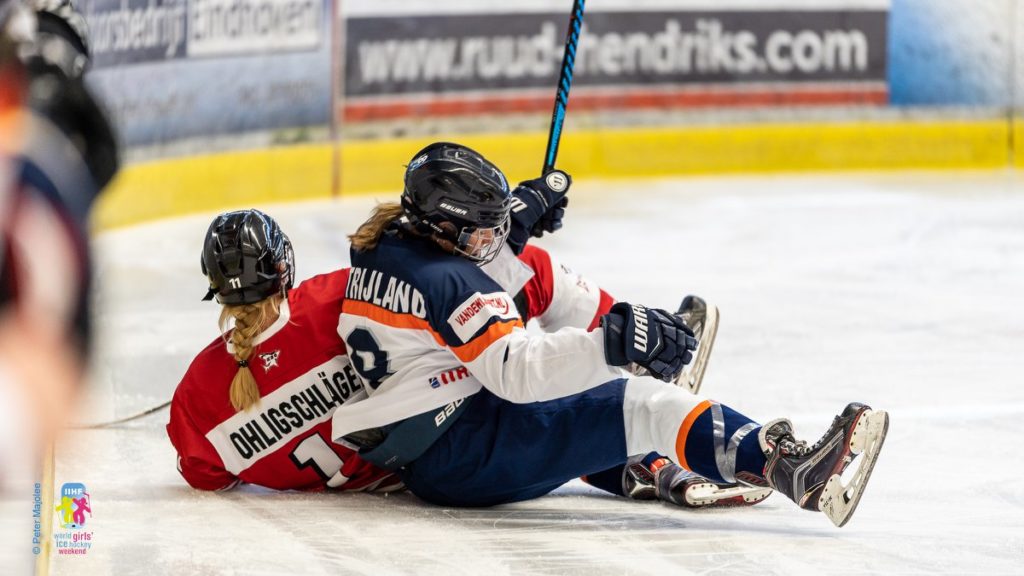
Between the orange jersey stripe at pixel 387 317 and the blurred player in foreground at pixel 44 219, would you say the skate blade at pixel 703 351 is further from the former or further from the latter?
the blurred player in foreground at pixel 44 219

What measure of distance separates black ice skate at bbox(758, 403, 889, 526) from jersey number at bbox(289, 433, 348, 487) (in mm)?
959

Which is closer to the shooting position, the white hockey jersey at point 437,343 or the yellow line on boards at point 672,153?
the white hockey jersey at point 437,343

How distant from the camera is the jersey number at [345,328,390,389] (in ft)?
9.78

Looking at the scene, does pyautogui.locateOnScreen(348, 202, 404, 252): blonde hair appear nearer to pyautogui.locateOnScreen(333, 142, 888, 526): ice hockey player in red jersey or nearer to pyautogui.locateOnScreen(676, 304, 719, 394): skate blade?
pyautogui.locateOnScreen(333, 142, 888, 526): ice hockey player in red jersey

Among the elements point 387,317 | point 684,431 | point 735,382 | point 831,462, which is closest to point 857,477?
point 831,462

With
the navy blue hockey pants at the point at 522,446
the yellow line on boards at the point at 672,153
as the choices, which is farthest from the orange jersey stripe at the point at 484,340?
the yellow line on boards at the point at 672,153

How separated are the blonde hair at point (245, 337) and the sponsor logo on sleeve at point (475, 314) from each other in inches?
19.8

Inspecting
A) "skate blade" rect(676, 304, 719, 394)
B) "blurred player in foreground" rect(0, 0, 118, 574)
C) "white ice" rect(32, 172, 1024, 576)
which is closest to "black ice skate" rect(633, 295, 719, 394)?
"skate blade" rect(676, 304, 719, 394)

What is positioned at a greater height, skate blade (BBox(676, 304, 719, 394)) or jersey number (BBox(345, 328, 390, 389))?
jersey number (BBox(345, 328, 390, 389))

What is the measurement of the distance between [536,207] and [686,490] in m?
0.77

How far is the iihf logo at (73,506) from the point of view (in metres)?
2.85

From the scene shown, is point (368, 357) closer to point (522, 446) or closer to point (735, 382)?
point (522, 446)

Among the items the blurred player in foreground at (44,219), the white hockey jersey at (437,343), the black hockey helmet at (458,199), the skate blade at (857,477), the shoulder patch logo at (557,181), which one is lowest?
the skate blade at (857,477)

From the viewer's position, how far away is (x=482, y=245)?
117 inches
